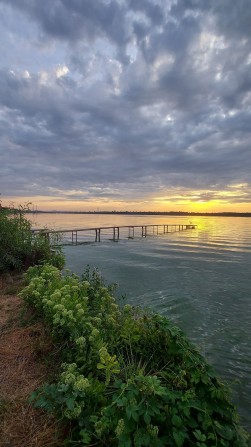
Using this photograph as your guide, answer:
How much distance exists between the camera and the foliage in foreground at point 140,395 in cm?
258

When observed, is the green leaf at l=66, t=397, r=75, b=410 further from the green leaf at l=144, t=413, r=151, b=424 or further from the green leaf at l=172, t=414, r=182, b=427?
the green leaf at l=172, t=414, r=182, b=427

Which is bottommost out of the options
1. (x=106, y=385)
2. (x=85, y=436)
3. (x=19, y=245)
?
(x=85, y=436)

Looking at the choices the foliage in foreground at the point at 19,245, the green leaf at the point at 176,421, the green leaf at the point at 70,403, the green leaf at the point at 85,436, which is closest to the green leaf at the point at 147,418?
the green leaf at the point at 176,421

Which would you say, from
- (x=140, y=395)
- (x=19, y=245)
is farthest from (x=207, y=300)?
(x=140, y=395)

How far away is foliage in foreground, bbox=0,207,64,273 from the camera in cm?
1053

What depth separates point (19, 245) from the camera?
11125 mm

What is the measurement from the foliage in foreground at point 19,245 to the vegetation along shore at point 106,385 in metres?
5.29

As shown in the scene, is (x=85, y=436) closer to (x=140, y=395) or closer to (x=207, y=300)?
(x=140, y=395)

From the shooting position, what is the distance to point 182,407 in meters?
2.73

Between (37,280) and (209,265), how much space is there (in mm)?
19611

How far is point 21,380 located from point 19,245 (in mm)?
8007

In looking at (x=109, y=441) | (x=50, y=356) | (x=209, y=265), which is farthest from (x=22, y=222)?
(x=209, y=265)

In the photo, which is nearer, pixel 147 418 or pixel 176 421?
Answer: pixel 147 418

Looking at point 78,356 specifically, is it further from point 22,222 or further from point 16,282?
point 22,222
